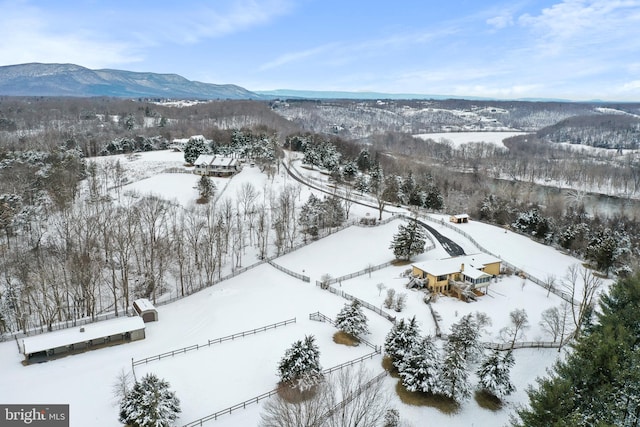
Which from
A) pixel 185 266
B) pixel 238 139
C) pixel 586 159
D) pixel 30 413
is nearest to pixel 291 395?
pixel 30 413

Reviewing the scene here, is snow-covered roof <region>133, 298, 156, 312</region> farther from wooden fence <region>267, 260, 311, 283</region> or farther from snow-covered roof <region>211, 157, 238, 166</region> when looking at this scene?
snow-covered roof <region>211, 157, 238, 166</region>

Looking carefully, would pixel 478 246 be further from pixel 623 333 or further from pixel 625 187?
pixel 625 187

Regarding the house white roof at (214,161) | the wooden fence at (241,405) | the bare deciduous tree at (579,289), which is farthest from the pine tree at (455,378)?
the house white roof at (214,161)

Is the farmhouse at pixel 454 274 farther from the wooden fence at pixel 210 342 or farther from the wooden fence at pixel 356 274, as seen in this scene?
the wooden fence at pixel 210 342

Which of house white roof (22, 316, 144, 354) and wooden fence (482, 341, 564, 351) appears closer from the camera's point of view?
house white roof (22, 316, 144, 354)

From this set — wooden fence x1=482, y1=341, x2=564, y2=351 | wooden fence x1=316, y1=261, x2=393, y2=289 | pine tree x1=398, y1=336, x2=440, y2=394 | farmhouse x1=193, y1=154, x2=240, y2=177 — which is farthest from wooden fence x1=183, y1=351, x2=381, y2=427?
farmhouse x1=193, y1=154, x2=240, y2=177

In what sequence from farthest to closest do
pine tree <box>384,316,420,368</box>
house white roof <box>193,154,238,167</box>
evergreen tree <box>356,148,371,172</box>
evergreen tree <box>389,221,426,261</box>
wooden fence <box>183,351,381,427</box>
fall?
evergreen tree <box>356,148,371,172</box> → house white roof <box>193,154,238,167</box> → evergreen tree <box>389,221,426,261</box> → pine tree <box>384,316,420,368</box> → wooden fence <box>183,351,381,427</box>
